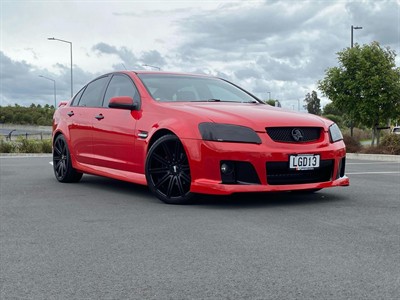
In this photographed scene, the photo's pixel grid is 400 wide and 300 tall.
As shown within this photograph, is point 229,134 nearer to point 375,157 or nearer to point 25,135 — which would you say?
point 375,157

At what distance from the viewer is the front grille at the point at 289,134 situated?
5.79 meters

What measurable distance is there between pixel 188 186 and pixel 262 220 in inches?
43.0

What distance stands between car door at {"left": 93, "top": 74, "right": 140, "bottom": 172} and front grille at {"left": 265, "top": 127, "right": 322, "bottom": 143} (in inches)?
66.5

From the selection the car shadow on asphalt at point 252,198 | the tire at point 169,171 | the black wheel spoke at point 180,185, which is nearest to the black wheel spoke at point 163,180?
the tire at point 169,171

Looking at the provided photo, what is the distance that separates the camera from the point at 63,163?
8461 mm

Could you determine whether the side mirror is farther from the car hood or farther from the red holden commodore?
the car hood

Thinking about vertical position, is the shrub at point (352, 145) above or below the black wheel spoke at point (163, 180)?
below

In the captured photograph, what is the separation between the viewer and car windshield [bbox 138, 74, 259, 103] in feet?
22.4

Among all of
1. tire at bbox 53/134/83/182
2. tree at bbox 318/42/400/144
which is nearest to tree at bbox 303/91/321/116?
tree at bbox 318/42/400/144

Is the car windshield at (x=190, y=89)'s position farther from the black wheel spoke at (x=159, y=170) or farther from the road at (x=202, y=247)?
the road at (x=202, y=247)

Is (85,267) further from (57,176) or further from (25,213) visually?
(57,176)

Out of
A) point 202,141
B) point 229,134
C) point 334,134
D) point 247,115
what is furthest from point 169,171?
point 334,134

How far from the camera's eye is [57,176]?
8648 mm

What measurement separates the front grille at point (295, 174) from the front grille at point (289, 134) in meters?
0.26
